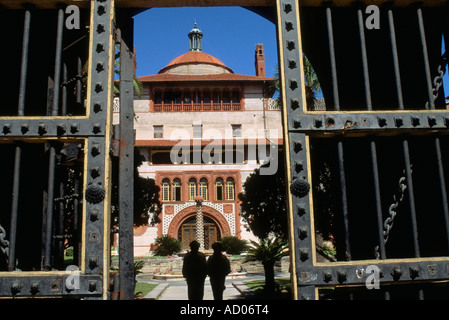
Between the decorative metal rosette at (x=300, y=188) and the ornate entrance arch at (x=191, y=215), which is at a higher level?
the ornate entrance arch at (x=191, y=215)

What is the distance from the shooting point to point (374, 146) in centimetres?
Result: 282

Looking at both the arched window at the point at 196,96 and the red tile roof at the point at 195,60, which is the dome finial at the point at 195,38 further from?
the arched window at the point at 196,96

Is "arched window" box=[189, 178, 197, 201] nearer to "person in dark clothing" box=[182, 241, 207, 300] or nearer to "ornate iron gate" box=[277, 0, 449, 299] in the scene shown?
"person in dark clothing" box=[182, 241, 207, 300]

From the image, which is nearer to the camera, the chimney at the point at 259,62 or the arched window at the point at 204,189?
the arched window at the point at 204,189

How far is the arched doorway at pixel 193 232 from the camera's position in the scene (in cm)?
3192

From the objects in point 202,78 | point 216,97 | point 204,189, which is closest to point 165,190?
point 204,189

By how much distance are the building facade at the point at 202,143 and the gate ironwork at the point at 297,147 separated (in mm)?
26643

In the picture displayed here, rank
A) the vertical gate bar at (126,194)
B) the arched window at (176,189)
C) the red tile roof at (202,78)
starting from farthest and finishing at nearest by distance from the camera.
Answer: the red tile roof at (202,78)
the arched window at (176,189)
the vertical gate bar at (126,194)

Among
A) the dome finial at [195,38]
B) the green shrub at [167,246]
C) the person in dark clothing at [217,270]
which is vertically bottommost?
the person in dark clothing at [217,270]

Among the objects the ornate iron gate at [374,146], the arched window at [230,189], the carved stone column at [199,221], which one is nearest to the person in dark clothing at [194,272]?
the ornate iron gate at [374,146]

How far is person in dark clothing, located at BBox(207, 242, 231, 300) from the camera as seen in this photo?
7246mm

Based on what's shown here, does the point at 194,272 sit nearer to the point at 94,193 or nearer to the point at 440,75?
the point at 94,193

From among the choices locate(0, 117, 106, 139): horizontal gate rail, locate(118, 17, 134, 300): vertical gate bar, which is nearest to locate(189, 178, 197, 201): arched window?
locate(118, 17, 134, 300): vertical gate bar

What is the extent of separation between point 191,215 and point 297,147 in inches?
1163
